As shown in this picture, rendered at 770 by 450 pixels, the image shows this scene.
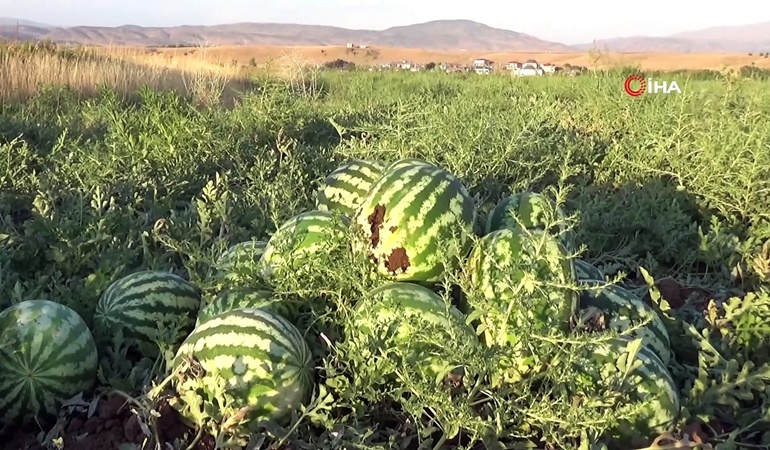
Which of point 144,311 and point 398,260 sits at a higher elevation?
point 398,260

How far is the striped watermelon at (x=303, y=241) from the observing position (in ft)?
6.91

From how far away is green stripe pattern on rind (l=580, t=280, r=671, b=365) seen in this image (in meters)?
2.14

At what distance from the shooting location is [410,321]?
5.81 ft

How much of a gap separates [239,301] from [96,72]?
12.3 meters

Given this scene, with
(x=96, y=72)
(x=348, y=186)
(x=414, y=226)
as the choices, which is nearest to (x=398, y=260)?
(x=414, y=226)

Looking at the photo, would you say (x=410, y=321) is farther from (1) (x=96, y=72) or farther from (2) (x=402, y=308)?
(1) (x=96, y=72)

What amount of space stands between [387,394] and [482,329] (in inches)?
12.6

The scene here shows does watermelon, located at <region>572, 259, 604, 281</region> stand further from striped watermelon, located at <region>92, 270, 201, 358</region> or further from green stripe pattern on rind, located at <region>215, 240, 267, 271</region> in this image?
striped watermelon, located at <region>92, 270, 201, 358</region>

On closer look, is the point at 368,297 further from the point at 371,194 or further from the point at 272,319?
the point at 371,194

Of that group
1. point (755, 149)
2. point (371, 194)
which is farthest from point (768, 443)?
point (755, 149)

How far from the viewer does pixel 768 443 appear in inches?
80.0

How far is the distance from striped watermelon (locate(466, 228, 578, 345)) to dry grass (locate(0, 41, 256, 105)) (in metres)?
6.91

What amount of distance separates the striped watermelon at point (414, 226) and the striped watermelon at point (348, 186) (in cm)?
51

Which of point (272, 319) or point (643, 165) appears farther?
point (643, 165)
